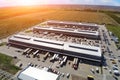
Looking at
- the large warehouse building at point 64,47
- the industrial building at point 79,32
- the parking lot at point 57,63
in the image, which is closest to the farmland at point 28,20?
the industrial building at point 79,32

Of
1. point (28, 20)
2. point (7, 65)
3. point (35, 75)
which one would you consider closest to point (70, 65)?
point (35, 75)

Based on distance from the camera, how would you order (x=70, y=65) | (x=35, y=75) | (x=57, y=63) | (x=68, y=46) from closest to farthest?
(x=35, y=75) → (x=70, y=65) → (x=57, y=63) → (x=68, y=46)

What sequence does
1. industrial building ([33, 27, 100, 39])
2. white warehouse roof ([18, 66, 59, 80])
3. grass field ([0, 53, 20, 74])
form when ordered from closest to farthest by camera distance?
white warehouse roof ([18, 66, 59, 80]) → grass field ([0, 53, 20, 74]) → industrial building ([33, 27, 100, 39])

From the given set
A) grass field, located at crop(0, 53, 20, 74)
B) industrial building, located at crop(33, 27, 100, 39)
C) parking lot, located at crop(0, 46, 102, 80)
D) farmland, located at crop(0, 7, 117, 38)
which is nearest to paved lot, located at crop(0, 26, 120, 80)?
parking lot, located at crop(0, 46, 102, 80)

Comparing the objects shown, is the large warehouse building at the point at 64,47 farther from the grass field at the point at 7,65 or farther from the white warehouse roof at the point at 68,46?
the grass field at the point at 7,65

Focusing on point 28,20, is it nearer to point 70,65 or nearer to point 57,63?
point 57,63

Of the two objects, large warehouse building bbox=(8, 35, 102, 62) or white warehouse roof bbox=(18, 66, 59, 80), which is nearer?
white warehouse roof bbox=(18, 66, 59, 80)

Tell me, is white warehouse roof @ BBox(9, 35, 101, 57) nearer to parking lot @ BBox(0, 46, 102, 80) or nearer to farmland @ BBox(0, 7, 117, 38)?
parking lot @ BBox(0, 46, 102, 80)
